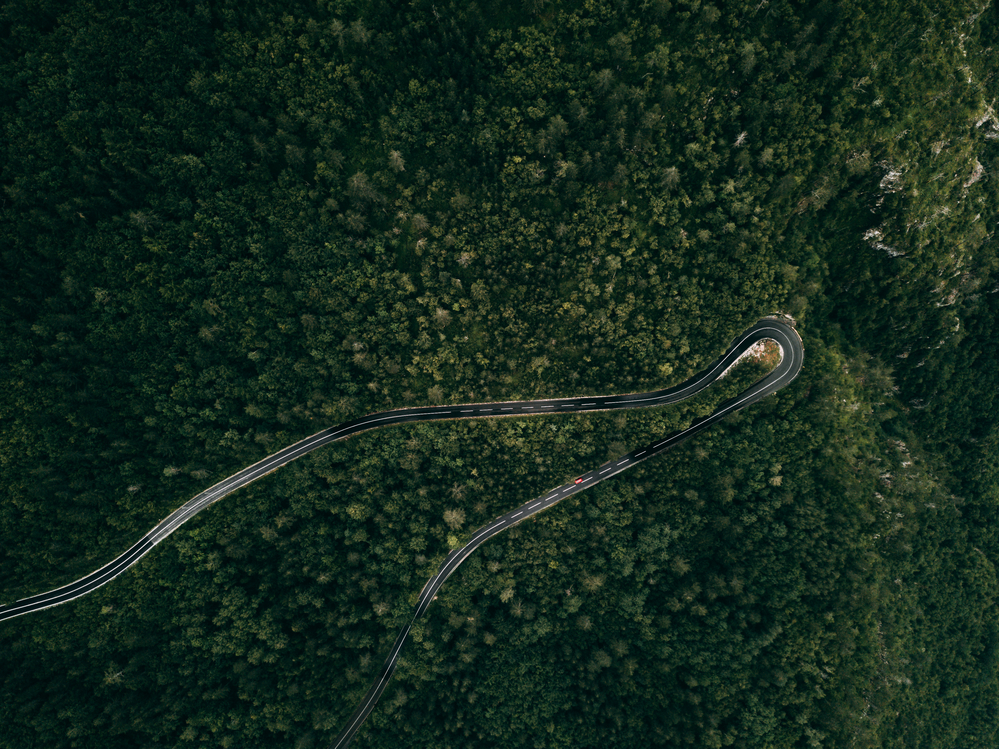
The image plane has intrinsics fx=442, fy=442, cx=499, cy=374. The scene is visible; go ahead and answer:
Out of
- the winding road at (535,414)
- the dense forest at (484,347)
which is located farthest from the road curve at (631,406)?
the dense forest at (484,347)

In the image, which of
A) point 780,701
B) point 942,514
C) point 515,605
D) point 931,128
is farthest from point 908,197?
point 515,605

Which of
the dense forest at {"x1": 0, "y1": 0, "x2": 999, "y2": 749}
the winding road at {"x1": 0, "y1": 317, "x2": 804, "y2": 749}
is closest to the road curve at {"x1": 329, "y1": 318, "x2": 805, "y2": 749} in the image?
the winding road at {"x1": 0, "y1": 317, "x2": 804, "y2": 749}

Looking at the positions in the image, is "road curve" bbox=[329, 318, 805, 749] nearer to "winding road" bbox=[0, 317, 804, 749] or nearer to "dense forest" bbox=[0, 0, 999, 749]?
"winding road" bbox=[0, 317, 804, 749]

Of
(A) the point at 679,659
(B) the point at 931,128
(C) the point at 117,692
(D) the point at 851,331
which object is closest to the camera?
(C) the point at 117,692

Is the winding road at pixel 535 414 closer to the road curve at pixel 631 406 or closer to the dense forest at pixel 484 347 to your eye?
the road curve at pixel 631 406

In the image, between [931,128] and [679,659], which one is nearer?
[931,128]

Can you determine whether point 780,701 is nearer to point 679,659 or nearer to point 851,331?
point 679,659
